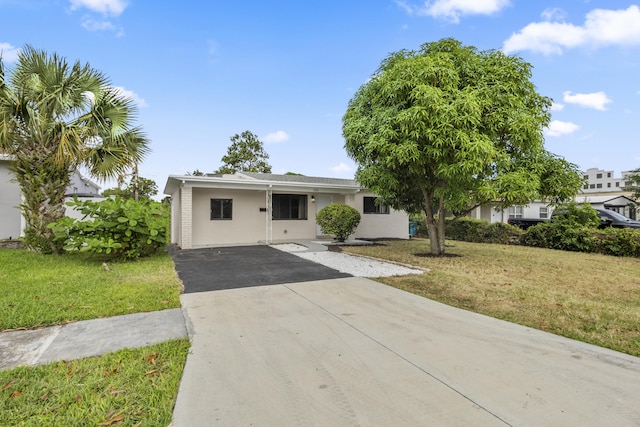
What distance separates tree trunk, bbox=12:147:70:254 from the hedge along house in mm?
3622

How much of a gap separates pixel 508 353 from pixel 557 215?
12.3m

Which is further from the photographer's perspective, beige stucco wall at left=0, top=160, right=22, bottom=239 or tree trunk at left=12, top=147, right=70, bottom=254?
beige stucco wall at left=0, top=160, right=22, bottom=239

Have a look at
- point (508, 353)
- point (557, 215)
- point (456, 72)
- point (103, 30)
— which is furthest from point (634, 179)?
point (103, 30)

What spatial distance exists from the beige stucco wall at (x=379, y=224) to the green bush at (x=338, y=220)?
294 cm

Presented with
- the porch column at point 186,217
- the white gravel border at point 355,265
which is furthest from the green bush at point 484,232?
the porch column at point 186,217

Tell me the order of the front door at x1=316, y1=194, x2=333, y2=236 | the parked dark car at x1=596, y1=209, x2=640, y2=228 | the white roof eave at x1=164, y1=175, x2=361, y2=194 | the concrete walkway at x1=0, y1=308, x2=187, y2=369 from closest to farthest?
the concrete walkway at x1=0, y1=308, x2=187, y2=369 < the white roof eave at x1=164, y1=175, x2=361, y2=194 < the parked dark car at x1=596, y1=209, x2=640, y2=228 < the front door at x1=316, y1=194, x2=333, y2=236

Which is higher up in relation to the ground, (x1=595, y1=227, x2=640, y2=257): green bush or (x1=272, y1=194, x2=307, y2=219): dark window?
(x1=272, y1=194, x2=307, y2=219): dark window

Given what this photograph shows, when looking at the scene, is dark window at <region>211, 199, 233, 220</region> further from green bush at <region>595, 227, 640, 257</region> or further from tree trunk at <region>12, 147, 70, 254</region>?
green bush at <region>595, 227, 640, 257</region>

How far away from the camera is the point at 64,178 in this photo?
345 inches

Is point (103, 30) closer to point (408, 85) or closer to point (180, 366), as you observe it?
point (408, 85)

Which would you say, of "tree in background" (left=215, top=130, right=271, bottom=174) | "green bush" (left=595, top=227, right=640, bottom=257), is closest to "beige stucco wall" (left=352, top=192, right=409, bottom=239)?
"green bush" (left=595, top=227, right=640, bottom=257)

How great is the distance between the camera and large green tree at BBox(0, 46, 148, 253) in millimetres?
7891

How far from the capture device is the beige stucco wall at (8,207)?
11.2 m

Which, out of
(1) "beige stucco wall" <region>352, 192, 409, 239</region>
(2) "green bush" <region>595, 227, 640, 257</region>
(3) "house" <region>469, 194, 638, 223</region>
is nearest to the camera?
(2) "green bush" <region>595, 227, 640, 257</region>
